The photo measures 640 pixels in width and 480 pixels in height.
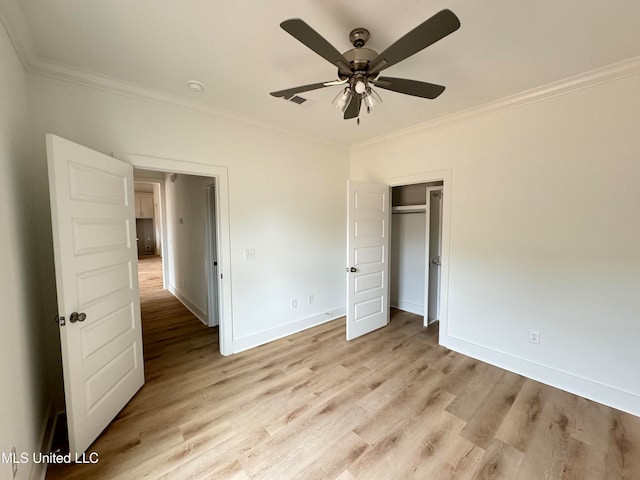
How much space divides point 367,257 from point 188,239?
10.2 ft

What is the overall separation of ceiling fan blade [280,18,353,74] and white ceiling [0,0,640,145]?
30 centimetres

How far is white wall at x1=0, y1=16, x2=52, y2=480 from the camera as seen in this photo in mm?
1279

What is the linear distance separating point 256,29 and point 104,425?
2.87 metres

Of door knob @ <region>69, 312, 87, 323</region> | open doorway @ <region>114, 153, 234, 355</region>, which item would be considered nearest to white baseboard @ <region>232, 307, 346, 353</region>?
open doorway @ <region>114, 153, 234, 355</region>

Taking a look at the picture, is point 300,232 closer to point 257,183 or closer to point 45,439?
point 257,183

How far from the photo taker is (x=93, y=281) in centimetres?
180

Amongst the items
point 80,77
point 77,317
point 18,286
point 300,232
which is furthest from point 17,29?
point 300,232

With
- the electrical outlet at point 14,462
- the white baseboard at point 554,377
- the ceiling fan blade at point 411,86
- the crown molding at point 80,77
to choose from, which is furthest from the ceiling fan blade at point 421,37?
the white baseboard at point 554,377

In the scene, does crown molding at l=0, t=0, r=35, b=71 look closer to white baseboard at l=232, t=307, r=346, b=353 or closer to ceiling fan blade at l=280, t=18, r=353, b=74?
ceiling fan blade at l=280, t=18, r=353, b=74

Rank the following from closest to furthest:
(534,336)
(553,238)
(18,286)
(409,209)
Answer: (18,286) < (553,238) < (534,336) < (409,209)

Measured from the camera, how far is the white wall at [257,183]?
2.11 meters

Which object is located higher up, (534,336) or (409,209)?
(409,209)

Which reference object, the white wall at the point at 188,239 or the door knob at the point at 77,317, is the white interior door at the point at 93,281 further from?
the white wall at the point at 188,239

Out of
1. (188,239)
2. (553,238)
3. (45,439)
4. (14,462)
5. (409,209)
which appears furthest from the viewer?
(188,239)
